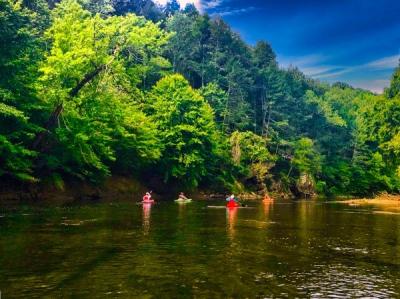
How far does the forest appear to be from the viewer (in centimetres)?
4506

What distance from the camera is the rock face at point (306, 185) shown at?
9469 centimetres

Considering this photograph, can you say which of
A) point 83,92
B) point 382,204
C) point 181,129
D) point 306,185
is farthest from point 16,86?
point 306,185

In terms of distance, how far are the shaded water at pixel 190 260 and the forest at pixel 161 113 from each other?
709 inches

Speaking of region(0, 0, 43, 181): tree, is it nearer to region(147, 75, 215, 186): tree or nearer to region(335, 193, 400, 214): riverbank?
region(147, 75, 215, 186): tree

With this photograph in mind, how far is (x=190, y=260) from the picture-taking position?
17719 millimetres

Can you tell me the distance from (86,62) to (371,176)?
8322 cm

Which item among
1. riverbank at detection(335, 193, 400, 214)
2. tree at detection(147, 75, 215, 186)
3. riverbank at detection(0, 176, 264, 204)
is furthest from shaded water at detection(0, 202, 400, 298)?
tree at detection(147, 75, 215, 186)

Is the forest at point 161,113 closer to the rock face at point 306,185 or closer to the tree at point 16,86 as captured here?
the tree at point 16,86

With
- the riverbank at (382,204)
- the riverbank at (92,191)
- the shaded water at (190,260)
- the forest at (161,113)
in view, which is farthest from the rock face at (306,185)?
the shaded water at (190,260)

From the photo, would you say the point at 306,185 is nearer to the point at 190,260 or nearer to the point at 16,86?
the point at 16,86

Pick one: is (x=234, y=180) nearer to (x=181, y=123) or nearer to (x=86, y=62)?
(x=181, y=123)

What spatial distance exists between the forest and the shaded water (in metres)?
18.0

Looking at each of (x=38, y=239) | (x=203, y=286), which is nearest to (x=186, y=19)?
(x=38, y=239)

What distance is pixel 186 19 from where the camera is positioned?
116 m
